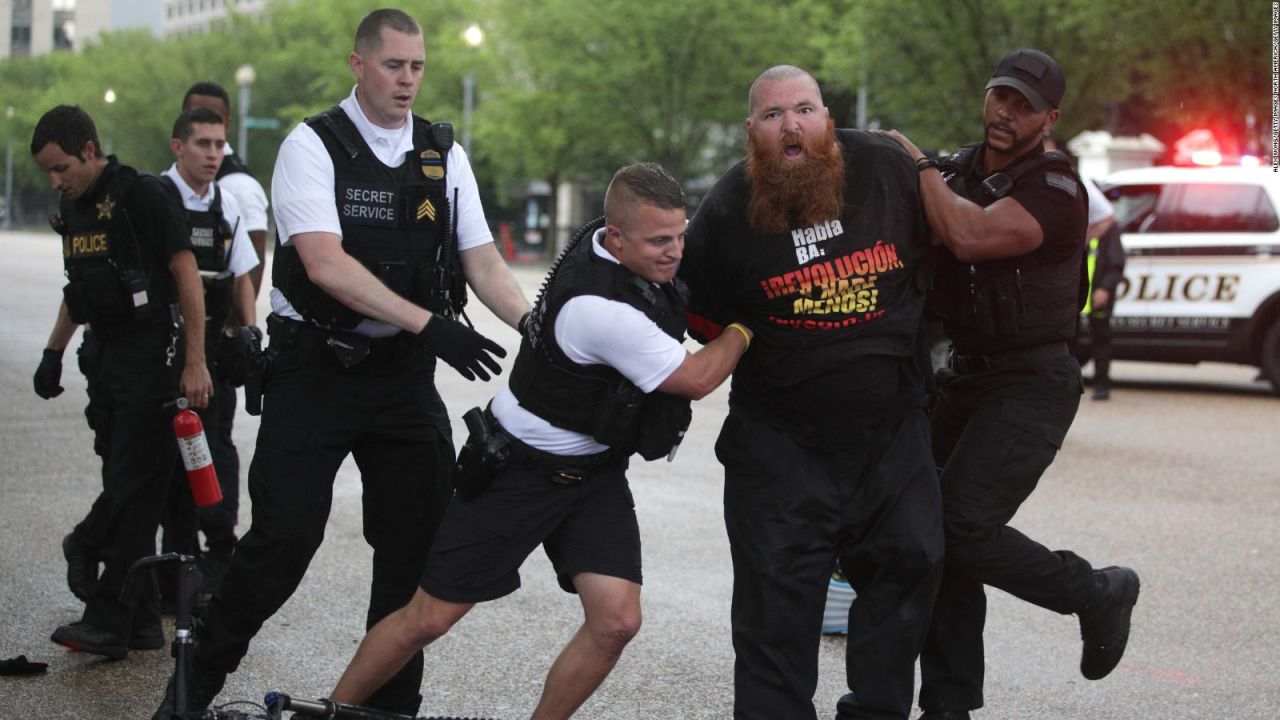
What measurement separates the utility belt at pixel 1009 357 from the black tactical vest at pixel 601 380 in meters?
1.05

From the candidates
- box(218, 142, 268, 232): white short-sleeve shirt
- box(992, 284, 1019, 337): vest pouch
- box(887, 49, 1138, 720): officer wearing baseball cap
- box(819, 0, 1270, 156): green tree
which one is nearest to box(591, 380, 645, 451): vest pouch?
box(887, 49, 1138, 720): officer wearing baseball cap

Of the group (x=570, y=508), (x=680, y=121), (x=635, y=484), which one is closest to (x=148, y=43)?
(x=680, y=121)

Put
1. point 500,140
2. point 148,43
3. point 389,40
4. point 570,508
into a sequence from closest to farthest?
1. point 570,508
2. point 389,40
3. point 500,140
4. point 148,43

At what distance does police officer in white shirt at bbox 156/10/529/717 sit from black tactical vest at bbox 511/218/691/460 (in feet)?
1.34

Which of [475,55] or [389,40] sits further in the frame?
[475,55]

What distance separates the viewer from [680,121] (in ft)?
126

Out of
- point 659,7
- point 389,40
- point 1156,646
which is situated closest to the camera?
point 389,40

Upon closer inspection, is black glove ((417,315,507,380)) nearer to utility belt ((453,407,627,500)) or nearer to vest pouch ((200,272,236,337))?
utility belt ((453,407,627,500))

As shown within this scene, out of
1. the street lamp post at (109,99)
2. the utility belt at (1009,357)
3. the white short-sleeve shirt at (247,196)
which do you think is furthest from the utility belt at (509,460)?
the street lamp post at (109,99)

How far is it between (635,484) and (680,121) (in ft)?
97.8

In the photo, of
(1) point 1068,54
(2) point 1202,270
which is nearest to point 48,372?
(2) point 1202,270

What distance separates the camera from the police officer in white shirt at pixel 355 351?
14.4ft

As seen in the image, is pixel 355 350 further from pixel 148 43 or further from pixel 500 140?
pixel 148 43

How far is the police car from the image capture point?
14258 mm
